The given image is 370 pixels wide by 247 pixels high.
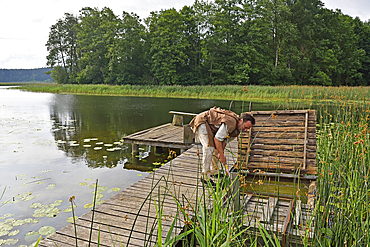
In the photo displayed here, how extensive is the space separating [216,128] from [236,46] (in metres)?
32.6

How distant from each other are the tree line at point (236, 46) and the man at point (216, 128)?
99.8ft

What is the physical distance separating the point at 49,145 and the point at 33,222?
453 centimetres

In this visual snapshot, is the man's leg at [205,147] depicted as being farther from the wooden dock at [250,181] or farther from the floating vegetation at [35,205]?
the floating vegetation at [35,205]

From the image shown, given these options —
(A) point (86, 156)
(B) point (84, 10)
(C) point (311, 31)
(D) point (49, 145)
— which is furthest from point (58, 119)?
(B) point (84, 10)

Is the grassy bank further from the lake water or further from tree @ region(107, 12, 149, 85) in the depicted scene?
the lake water

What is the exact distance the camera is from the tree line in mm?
34125

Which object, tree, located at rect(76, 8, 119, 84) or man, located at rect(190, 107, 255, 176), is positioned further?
tree, located at rect(76, 8, 119, 84)

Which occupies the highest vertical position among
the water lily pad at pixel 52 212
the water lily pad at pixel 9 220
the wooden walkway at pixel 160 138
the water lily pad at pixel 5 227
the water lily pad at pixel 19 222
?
the wooden walkway at pixel 160 138

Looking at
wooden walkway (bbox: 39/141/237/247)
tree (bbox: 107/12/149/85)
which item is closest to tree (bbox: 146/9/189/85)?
tree (bbox: 107/12/149/85)

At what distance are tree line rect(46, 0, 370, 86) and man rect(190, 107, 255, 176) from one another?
99.8 ft

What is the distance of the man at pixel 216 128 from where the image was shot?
341 centimetres

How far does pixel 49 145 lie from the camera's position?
7527 millimetres

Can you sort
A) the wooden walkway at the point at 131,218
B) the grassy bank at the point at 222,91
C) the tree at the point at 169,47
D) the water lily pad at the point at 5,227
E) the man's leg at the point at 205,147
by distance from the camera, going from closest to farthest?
the wooden walkway at the point at 131,218
the water lily pad at the point at 5,227
the man's leg at the point at 205,147
the grassy bank at the point at 222,91
the tree at the point at 169,47

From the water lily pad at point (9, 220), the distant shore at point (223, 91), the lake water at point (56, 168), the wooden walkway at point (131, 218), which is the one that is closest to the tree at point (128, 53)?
the distant shore at point (223, 91)
